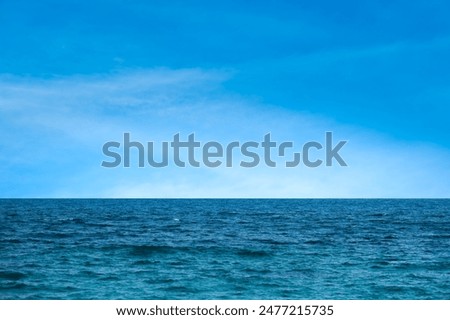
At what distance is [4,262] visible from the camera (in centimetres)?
2834

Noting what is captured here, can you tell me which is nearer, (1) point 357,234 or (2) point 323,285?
(2) point 323,285

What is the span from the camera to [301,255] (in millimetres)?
31953

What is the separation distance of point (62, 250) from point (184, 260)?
952 centimetres
